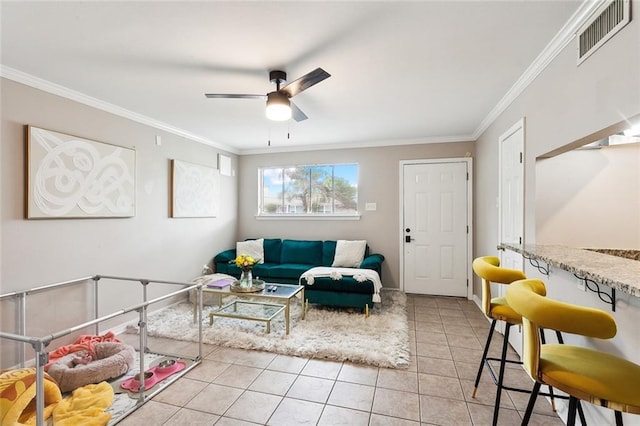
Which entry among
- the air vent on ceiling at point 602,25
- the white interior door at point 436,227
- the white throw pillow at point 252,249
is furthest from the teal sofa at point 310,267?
the air vent on ceiling at point 602,25

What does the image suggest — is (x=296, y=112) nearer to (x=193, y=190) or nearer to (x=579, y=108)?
(x=579, y=108)

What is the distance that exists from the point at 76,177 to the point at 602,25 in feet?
13.6

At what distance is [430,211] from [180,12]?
13.2ft

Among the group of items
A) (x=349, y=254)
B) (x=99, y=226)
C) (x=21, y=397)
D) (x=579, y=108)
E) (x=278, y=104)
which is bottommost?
(x=21, y=397)

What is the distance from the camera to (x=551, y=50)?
2.02 meters

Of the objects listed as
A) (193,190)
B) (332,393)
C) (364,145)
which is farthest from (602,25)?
(193,190)

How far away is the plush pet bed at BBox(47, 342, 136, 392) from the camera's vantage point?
2078mm

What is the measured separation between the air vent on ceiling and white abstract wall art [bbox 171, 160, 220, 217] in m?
4.28

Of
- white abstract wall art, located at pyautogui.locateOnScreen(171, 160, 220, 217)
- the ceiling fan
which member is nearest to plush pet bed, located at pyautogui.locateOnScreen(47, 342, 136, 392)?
white abstract wall art, located at pyautogui.locateOnScreen(171, 160, 220, 217)

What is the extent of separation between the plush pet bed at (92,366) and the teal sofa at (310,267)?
6.60ft

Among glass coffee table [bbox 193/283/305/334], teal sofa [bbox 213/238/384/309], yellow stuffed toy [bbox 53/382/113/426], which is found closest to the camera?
yellow stuffed toy [bbox 53/382/113/426]

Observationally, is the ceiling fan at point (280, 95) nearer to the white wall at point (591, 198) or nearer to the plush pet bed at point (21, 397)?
the white wall at point (591, 198)

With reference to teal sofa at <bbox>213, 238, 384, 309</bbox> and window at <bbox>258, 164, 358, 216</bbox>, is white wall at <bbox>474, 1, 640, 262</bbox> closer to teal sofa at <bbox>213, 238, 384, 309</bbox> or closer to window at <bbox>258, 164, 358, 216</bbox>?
teal sofa at <bbox>213, 238, 384, 309</bbox>

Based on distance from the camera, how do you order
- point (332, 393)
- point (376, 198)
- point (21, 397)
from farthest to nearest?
point (376, 198) < point (332, 393) < point (21, 397)
